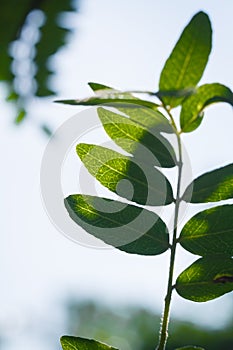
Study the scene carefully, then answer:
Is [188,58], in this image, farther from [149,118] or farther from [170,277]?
[170,277]

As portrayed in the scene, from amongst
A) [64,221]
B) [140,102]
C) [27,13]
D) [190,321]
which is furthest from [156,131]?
[190,321]

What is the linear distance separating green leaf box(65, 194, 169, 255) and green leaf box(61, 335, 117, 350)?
0.10 metres

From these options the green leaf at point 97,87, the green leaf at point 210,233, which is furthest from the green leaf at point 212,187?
the green leaf at point 97,87

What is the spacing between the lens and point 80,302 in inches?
468

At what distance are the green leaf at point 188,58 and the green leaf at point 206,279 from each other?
19cm

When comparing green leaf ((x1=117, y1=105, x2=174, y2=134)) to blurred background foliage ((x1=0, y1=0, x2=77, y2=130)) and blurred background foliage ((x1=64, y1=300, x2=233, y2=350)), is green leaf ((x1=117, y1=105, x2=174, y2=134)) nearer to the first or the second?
blurred background foliage ((x1=0, y1=0, x2=77, y2=130))

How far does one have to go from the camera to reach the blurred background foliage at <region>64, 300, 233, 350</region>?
8883 millimetres

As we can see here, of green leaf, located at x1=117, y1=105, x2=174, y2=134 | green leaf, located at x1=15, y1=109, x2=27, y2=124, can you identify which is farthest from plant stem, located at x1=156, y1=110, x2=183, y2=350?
green leaf, located at x1=15, y1=109, x2=27, y2=124

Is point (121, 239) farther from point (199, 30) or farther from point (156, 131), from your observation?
point (199, 30)

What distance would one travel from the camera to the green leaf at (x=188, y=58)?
2.47 ft

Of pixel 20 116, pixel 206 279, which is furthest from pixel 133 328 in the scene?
pixel 206 279

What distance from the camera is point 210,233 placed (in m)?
→ 0.78

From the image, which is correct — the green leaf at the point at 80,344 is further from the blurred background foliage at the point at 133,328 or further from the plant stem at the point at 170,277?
the blurred background foliage at the point at 133,328

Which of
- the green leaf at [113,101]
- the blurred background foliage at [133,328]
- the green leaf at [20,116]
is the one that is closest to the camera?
the green leaf at [113,101]
